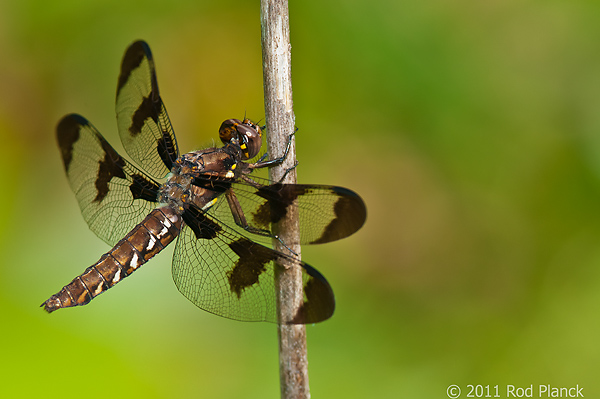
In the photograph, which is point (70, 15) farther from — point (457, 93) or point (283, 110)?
point (457, 93)

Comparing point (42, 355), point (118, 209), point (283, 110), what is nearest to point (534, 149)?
point (283, 110)

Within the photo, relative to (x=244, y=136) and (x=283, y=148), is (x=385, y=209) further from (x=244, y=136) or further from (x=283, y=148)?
(x=283, y=148)

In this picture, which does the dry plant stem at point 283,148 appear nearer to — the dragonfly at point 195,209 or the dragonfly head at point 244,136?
the dragonfly at point 195,209

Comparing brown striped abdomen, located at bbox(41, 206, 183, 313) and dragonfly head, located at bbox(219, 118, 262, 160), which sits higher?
dragonfly head, located at bbox(219, 118, 262, 160)

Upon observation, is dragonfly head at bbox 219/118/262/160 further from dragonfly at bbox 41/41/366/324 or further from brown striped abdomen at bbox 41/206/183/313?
brown striped abdomen at bbox 41/206/183/313

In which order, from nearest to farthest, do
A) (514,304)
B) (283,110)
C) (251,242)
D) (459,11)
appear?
1. (283,110)
2. (251,242)
3. (514,304)
4. (459,11)

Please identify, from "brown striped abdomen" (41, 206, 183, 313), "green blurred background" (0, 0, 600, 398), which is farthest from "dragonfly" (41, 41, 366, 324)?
"green blurred background" (0, 0, 600, 398)

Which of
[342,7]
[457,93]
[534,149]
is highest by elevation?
[342,7]
